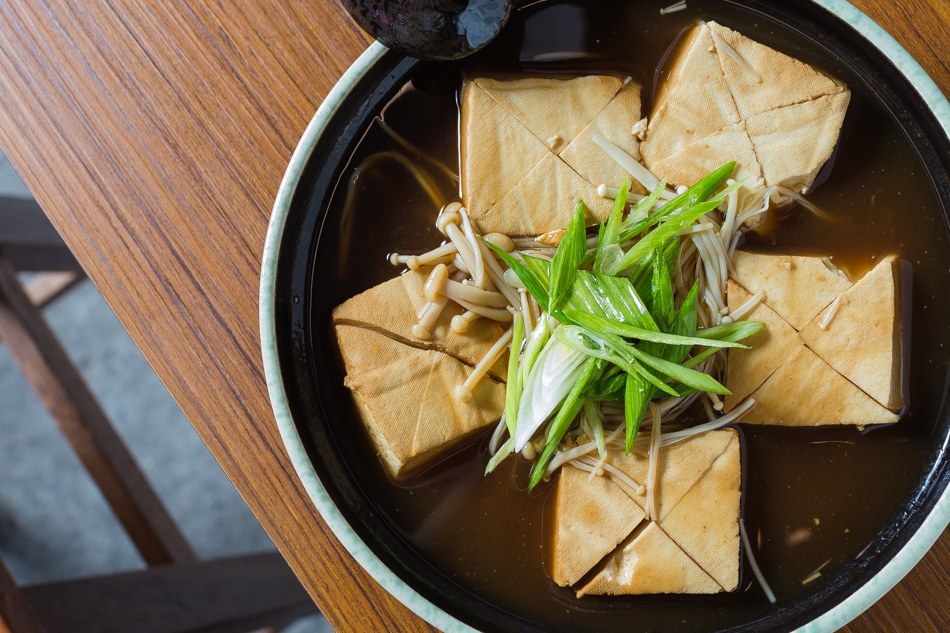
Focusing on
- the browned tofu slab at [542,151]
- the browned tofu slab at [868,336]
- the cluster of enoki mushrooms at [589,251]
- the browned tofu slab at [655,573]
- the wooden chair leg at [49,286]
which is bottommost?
the browned tofu slab at [655,573]

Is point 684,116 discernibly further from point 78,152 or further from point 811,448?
point 78,152

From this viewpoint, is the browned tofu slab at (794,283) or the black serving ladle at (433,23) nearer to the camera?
the black serving ladle at (433,23)

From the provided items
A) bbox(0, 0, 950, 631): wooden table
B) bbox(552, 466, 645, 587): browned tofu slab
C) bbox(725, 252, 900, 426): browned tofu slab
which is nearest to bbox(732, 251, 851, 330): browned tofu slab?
bbox(725, 252, 900, 426): browned tofu slab

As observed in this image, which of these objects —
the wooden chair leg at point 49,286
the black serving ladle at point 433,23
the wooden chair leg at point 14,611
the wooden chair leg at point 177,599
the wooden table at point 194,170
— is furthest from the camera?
the wooden chair leg at point 49,286

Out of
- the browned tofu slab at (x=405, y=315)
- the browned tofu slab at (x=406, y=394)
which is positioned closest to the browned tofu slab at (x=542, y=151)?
the browned tofu slab at (x=405, y=315)

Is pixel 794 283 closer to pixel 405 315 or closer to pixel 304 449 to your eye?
pixel 405 315

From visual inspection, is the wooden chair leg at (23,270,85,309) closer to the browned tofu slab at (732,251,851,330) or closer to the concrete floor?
the concrete floor

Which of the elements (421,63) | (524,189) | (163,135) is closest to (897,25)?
(524,189)

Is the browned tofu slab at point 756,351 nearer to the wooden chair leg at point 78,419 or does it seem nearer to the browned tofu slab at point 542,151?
the browned tofu slab at point 542,151
